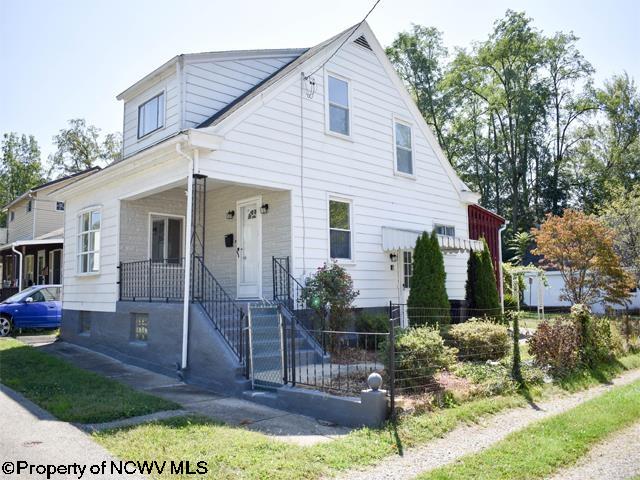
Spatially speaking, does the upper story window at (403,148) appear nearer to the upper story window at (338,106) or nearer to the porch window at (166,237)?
the upper story window at (338,106)

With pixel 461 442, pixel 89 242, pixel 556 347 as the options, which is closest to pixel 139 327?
pixel 89 242

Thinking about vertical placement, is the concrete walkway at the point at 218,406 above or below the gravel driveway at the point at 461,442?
above

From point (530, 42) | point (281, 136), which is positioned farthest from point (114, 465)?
point (530, 42)

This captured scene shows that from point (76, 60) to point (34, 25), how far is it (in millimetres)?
1324

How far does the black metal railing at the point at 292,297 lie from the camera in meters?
10.7

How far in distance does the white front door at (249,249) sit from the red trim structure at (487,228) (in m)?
8.06

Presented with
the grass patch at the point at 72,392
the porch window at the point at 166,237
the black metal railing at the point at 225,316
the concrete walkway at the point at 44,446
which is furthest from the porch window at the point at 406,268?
the concrete walkway at the point at 44,446

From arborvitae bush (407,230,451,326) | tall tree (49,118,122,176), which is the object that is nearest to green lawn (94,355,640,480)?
arborvitae bush (407,230,451,326)

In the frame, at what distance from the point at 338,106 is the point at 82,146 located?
37922 mm

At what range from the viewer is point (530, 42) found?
3675 cm

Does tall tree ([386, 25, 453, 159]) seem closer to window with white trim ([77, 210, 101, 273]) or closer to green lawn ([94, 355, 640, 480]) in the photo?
window with white trim ([77, 210, 101, 273])

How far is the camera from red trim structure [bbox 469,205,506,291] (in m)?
17.3

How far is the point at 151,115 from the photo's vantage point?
13.2 meters

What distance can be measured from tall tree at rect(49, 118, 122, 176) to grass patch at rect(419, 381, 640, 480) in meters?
43.5
